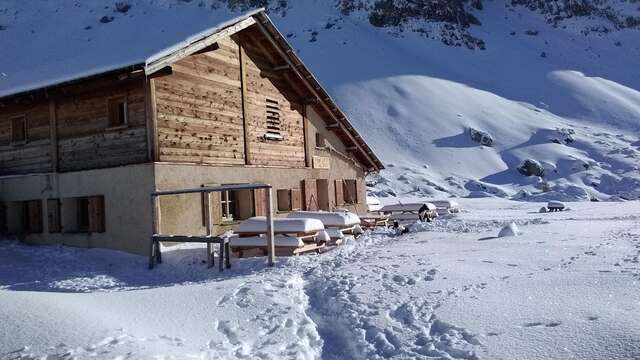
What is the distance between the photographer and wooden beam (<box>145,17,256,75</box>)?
14034 mm

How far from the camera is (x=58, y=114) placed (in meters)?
16.2

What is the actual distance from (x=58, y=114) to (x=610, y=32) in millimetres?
99063

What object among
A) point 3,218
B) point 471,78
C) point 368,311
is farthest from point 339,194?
point 471,78

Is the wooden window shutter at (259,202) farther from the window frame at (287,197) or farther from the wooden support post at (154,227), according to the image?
the wooden support post at (154,227)

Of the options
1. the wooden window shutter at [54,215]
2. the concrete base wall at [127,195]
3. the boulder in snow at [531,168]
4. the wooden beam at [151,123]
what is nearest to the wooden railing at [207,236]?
the concrete base wall at [127,195]

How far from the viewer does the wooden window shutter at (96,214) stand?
1541 cm

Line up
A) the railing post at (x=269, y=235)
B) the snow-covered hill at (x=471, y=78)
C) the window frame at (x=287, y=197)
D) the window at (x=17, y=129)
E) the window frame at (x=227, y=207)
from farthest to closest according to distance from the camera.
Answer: the snow-covered hill at (x=471, y=78), the window frame at (x=287, y=197), the window at (x=17, y=129), the window frame at (x=227, y=207), the railing post at (x=269, y=235)

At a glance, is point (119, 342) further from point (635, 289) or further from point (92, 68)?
point (92, 68)

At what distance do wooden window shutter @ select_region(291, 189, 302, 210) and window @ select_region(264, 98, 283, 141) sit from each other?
194cm

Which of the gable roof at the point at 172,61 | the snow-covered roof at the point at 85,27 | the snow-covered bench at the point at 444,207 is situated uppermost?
the snow-covered roof at the point at 85,27

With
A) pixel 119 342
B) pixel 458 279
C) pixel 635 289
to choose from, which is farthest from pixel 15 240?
pixel 635 289

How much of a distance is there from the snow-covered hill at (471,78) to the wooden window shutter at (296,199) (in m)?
23.1

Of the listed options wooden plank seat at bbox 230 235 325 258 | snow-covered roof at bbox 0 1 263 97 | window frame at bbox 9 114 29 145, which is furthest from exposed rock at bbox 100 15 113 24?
wooden plank seat at bbox 230 235 325 258

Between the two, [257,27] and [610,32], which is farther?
[610,32]
